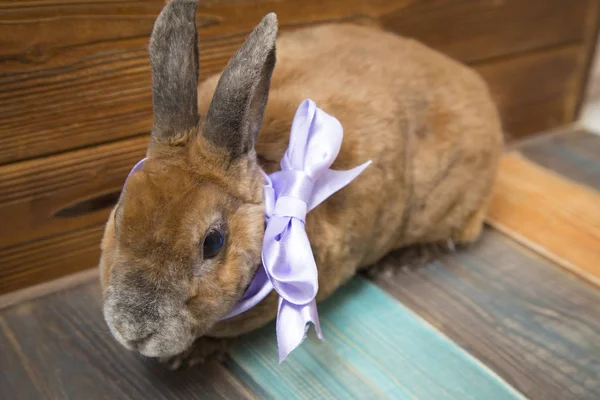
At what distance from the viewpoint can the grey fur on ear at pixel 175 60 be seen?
1.10m

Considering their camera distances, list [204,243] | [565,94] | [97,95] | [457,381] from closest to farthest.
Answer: [204,243]
[457,381]
[97,95]
[565,94]

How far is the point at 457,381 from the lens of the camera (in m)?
1.33

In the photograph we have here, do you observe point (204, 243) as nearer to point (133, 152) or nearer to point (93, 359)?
point (93, 359)

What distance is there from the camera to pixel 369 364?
136cm

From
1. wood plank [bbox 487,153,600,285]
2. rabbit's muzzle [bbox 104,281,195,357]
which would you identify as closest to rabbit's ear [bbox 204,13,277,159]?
rabbit's muzzle [bbox 104,281,195,357]

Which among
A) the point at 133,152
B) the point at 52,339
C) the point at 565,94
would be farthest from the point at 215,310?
the point at 565,94

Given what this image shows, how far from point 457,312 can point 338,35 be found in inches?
29.9

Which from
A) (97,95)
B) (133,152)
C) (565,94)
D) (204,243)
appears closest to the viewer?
(204,243)

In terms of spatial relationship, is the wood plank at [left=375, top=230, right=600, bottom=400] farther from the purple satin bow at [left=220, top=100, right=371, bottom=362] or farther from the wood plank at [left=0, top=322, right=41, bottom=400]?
the wood plank at [left=0, top=322, right=41, bottom=400]

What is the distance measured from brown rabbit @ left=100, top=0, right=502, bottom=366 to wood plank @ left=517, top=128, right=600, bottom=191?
56cm

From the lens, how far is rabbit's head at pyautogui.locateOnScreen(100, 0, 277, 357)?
1.05 metres

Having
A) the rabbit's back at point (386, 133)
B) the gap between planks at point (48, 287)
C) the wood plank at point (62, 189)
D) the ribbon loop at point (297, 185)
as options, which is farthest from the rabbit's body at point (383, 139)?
the gap between planks at point (48, 287)

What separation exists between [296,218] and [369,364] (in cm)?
42

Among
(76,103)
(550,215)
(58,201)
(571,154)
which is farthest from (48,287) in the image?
(571,154)
